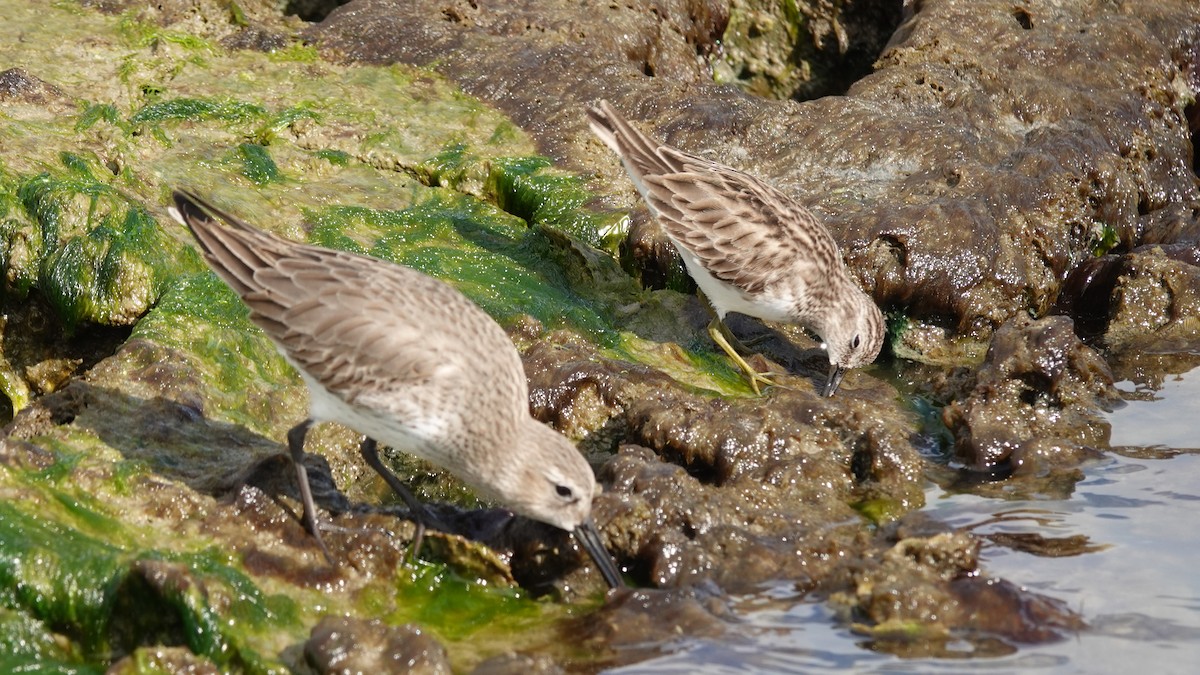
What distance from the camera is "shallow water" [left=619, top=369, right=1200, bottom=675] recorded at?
6121 millimetres

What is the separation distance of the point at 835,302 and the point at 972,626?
3.48 metres

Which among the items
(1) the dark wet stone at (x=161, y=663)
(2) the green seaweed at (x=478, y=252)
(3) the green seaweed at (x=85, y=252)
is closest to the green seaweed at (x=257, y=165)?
(2) the green seaweed at (x=478, y=252)

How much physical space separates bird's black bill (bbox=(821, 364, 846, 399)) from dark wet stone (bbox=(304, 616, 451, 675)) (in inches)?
170

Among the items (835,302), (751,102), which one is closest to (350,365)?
(835,302)

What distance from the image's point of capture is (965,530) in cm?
734

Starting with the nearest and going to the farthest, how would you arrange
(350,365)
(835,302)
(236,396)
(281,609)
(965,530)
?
(281,609), (350,365), (965,530), (236,396), (835,302)

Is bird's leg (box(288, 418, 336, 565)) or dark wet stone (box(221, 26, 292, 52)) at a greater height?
dark wet stone (box(221, 26, 292, 52))

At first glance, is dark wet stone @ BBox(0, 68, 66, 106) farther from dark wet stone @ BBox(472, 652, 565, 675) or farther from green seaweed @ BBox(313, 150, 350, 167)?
dark wet stone @ BBox(472, 652, 565, 675)

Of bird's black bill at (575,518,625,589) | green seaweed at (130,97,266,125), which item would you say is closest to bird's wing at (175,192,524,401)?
bird's black bill at (575,518,625,589)

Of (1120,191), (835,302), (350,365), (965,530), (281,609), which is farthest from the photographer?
(1120,191)

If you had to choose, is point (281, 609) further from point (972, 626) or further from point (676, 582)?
point (972, 626)

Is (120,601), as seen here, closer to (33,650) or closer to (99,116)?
(33,650)

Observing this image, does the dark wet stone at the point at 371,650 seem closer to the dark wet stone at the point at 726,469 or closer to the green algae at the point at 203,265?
the green algae at the point at 203,265

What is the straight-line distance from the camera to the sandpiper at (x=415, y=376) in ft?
21.5
